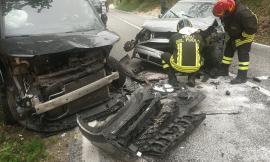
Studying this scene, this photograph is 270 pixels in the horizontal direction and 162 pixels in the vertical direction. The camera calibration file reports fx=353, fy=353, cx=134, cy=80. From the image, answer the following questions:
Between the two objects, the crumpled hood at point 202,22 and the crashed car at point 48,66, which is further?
the crumpled hood at point 202,22

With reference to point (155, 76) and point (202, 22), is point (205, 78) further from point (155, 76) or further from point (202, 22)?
point (202, 22)

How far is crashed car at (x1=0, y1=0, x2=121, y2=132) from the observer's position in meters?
4.78

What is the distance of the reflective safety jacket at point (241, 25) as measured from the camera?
22.4 feet

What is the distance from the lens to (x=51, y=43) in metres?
4.98

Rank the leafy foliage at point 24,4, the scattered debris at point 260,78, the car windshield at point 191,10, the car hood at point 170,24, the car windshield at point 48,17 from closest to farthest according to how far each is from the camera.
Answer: the car windshield at point 48,17 < the leafy foliage at point 24,4 < the scattered debris at point 260,78 < the car hood at point 170,24 < the car windshield at point 191,10

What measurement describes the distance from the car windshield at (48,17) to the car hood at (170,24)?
5.92ft

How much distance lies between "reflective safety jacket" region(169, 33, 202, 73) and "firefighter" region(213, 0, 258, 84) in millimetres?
907

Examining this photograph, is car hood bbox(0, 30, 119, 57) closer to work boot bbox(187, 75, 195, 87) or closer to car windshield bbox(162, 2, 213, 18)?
work boot bbox(187, 75, 195, 87)

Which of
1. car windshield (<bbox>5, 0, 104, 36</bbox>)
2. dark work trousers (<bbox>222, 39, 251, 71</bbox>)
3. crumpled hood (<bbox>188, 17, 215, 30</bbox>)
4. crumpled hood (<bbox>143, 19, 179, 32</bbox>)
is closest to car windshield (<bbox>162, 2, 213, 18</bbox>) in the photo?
crumpled hood (<bbox>188, 17, 215, 30</bbox>)

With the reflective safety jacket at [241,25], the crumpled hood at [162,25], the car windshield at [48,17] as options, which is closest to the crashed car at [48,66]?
the car windshield at [48,17]

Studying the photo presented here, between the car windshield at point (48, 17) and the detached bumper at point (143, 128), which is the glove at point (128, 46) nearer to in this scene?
the car windshield at point (48, 17)

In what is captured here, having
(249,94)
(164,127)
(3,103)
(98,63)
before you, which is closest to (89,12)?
(98,63)

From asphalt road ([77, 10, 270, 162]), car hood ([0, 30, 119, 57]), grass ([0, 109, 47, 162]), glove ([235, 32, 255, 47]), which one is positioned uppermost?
car hood ([0, 30, 119, 57])

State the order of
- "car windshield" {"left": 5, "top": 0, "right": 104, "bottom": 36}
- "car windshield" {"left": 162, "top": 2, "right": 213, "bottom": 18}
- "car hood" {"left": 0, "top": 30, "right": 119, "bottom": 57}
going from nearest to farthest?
"car hood" {"left": 0, "top": 30, "right": 119, "bottom": 57}, "car windshield" {"left": 5, "top": 0, "right": 104, "bottom": 36}, "car windshield" {"left": 162, "top": 2, "right": 213, "bottom": 18}
